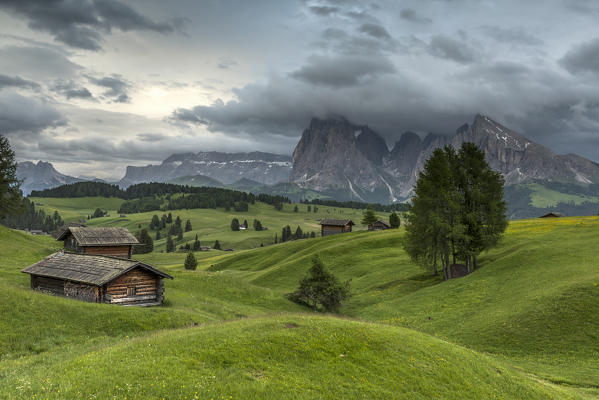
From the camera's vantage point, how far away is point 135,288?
36.9 m

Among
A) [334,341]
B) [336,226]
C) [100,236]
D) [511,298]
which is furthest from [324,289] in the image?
[336,226]

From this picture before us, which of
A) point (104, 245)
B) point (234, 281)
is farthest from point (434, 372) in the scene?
point (104, 245)

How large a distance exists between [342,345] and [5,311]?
24.1 meters

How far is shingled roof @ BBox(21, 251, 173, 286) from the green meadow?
11.0ft

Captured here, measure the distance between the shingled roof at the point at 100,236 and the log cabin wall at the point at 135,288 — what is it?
85.5 ft

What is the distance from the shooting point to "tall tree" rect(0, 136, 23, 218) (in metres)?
65.9

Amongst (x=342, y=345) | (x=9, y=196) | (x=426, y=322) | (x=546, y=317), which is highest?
(x=9, y=196)

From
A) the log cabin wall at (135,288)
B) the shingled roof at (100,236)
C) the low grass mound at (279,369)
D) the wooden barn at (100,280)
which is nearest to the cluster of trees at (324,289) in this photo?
the wooden barn at (100,280)

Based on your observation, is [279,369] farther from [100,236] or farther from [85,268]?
[100,236]

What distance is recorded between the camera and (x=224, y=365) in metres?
17.1

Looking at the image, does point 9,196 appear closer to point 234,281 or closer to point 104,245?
point 104,245

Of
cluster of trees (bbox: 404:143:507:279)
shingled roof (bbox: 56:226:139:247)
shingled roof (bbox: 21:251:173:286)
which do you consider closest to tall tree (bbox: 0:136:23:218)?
shingled roof (bbox: 56:226:139:247)

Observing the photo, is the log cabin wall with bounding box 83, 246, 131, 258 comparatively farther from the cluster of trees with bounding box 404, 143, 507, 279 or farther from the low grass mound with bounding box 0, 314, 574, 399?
the cluster of trees with bounding box 404, 143, 507, 279

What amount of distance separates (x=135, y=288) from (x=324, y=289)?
2307 cm
